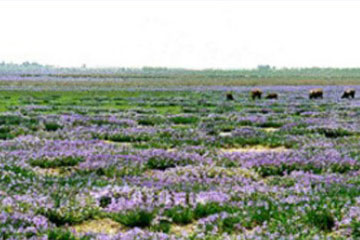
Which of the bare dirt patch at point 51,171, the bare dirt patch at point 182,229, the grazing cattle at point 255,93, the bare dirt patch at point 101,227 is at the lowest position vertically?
the grazing cattle at point 255,93

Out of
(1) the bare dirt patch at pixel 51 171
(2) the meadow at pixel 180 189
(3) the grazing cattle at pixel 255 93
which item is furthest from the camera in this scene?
(3) the grazing cattle at pixel 255 93

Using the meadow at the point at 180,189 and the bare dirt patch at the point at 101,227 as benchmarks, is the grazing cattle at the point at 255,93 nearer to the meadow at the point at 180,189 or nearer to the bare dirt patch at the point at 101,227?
the meadow at the point at 180,189

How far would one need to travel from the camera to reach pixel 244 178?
11.0 meters

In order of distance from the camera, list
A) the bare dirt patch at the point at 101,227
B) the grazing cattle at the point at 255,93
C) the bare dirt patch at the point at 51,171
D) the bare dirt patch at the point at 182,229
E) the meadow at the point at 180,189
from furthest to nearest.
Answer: the grazing cattle at the point at 255,93
the bare dirt patch at the point at 51,171
the bare dirt patch at the point at 101,227
the bare dirt patch at the point at 182,229
the meadow at the point at 180,189

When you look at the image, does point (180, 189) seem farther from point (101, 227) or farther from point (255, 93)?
point (255, 93)

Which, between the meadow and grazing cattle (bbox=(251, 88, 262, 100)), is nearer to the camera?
the meadow

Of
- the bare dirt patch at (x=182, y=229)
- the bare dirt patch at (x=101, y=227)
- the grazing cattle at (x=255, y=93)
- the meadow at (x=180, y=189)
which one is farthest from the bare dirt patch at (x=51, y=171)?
the grazing cattle at (x=255, y=93)

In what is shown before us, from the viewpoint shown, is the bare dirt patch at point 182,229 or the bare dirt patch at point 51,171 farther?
the bare dirt patch at point 51,171

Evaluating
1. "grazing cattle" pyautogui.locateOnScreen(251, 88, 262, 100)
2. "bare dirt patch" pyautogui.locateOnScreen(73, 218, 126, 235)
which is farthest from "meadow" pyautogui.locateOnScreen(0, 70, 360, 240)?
"grazing cattle" pyautogui.locateOnScreen(251, 88, 262, 100)

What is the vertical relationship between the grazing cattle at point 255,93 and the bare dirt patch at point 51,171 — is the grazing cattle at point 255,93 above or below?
below

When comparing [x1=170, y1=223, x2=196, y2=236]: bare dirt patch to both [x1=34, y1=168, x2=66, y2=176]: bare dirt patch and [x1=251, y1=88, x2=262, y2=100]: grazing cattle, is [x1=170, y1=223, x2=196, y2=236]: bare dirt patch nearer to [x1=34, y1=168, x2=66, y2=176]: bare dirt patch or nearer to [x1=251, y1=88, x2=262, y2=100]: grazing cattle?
[x1=34, y1=168, x2=66, y2=176]: bare dirt patch

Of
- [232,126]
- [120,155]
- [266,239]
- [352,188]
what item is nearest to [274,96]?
[232,126]

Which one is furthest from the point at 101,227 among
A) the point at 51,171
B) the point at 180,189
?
the point at 51,171

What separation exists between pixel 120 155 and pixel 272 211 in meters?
6.18
